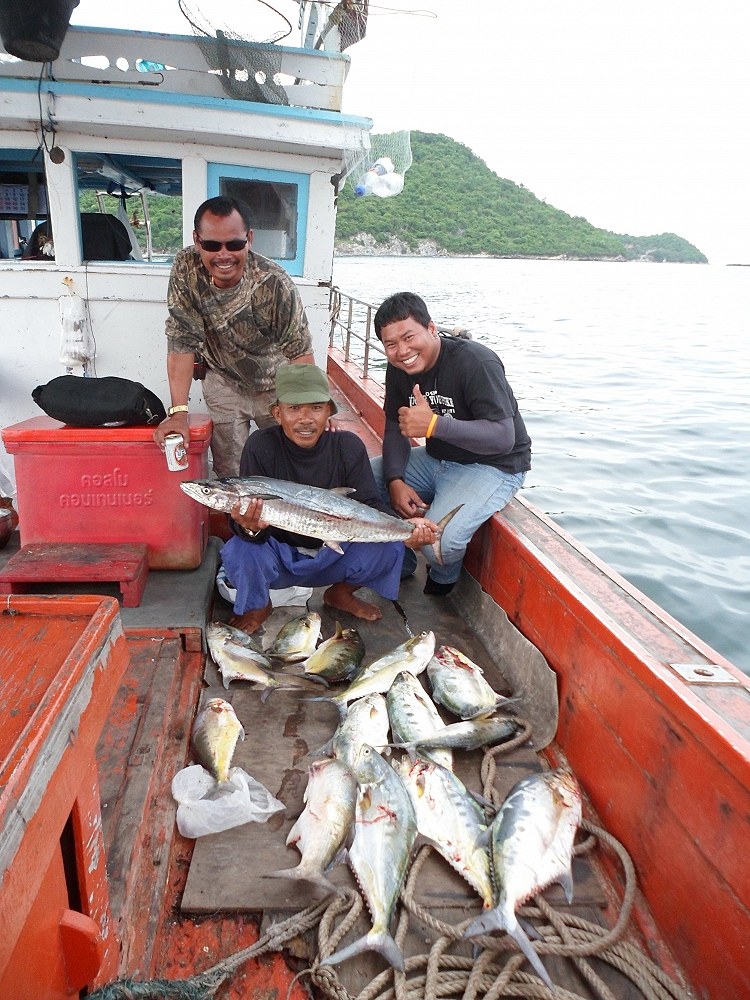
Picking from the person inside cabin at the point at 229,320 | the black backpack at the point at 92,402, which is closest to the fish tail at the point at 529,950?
the person inside cabin at the point at 229,320

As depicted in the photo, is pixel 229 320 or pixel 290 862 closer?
pixel 290 862

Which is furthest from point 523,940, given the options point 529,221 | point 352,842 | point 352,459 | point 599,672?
point 529,221

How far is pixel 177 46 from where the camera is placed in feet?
16.8

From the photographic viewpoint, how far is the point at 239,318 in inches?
179

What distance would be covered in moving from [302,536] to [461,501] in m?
1.02

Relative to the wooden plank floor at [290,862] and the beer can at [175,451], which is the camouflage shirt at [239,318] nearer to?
the beer can at [175,451]

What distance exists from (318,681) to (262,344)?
244 centimetres

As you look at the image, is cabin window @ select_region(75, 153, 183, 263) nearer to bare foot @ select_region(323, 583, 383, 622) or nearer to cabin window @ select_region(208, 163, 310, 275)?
cabin window @ select_region(208, 163, 310, 275)

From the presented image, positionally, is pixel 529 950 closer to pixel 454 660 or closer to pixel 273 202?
pixel 454 660

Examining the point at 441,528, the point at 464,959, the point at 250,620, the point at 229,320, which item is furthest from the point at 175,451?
the point at 464,959

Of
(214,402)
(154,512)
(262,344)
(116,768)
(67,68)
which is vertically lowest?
(116,768)

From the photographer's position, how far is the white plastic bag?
2.60 meters

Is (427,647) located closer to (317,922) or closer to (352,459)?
(352,459)

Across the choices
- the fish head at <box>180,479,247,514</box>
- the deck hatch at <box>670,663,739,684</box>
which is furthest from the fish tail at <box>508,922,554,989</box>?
the fish head at <box>180,479,247,514</box>
